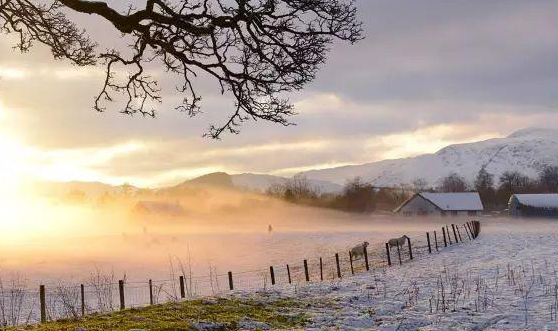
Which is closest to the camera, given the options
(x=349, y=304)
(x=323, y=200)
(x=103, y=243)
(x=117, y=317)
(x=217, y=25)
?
(x=217, y=25)

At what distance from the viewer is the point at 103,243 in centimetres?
9506

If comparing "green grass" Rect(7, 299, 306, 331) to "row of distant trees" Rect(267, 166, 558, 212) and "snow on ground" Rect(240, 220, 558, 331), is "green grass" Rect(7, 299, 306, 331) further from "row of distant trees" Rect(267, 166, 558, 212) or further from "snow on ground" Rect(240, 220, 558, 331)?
"row of distant trees" Rect(267, 166, 558, 212)

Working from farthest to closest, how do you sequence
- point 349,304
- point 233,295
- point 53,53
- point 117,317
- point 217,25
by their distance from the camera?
point 233,295 → point 349,304 → point 117,317 → point 53,53 → point 217,25

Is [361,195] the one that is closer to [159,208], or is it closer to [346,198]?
[346,198]

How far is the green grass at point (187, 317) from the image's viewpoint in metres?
10.4

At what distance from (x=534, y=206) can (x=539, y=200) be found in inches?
97.7

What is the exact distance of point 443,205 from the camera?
403ft

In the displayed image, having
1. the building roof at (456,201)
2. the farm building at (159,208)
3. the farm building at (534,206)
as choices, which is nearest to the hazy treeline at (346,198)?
the building roof at (456,201)

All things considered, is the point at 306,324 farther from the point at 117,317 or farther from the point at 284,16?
the point at 284,16

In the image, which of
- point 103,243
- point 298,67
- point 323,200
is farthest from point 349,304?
point 323,200

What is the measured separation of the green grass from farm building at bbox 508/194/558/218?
103958mm

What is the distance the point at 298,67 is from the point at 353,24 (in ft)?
3.84

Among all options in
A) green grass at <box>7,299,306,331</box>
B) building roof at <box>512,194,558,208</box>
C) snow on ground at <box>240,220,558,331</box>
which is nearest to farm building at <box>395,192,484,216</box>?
building roof at <box>512,194,558,208</box>

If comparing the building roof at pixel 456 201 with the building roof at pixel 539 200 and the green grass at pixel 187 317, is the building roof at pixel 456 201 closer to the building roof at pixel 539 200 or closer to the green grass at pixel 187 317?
the building roof at pixel 539 200
